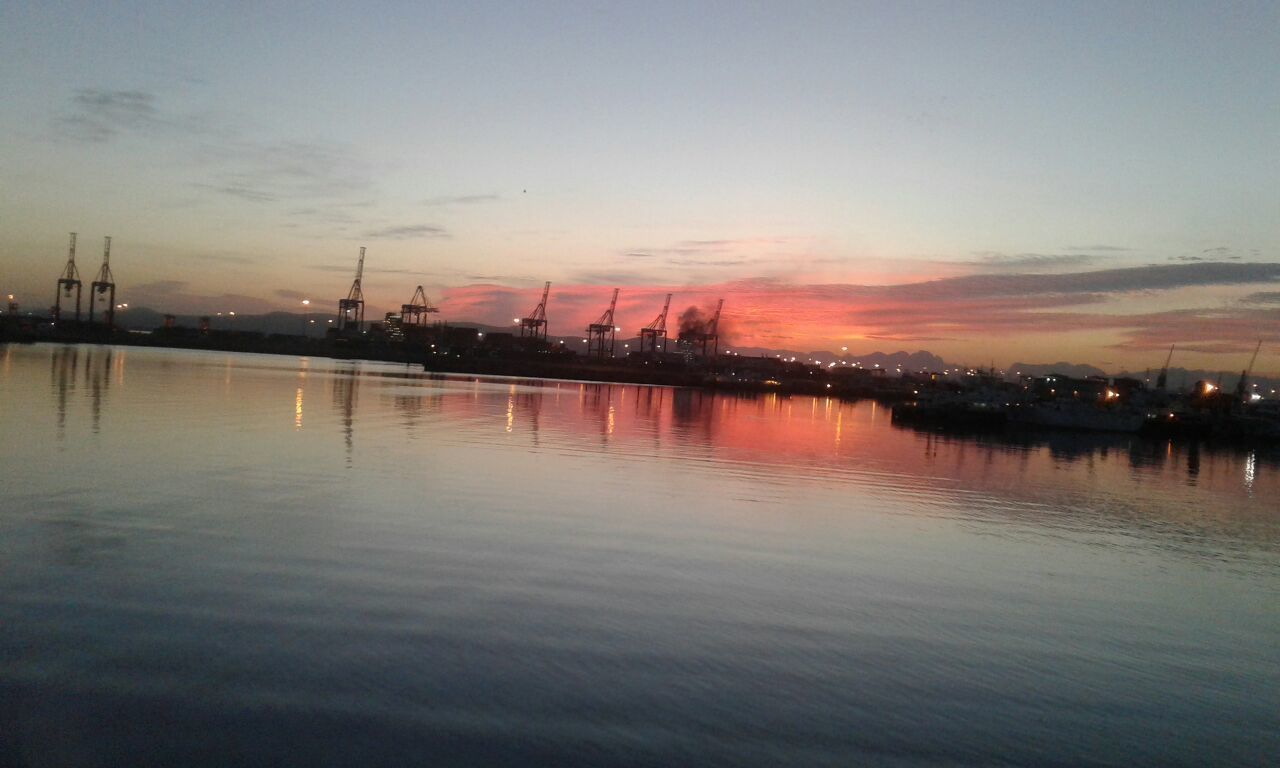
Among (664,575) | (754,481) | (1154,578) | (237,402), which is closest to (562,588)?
(664,575)

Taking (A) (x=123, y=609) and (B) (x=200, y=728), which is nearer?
(B) (x=200, y=728)

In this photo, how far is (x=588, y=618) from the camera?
7402 millimetres

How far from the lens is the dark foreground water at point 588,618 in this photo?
5.20m

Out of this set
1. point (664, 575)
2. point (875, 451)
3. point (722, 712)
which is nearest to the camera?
point (722, 712)

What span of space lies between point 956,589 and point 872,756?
464 cm

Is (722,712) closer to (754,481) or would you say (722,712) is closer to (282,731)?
(282,731)

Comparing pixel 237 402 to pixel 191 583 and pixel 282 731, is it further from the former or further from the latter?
pixel 282 731

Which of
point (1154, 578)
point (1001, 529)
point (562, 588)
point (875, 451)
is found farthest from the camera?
point (875, 451)

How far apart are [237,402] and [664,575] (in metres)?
22.4

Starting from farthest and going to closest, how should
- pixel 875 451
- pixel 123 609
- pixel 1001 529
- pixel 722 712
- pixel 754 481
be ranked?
pixel 875 451 < pixel 754 481 < pixel 1001 529 < pixel 123 609 < pixel 722 712

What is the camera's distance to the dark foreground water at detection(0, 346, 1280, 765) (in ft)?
17.1

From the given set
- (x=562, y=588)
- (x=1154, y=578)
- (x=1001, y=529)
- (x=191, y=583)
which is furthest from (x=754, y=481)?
(x=191, y=583)

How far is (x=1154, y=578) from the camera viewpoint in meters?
10.7

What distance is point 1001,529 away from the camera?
44.3 ft
